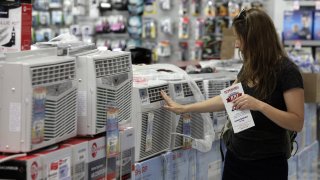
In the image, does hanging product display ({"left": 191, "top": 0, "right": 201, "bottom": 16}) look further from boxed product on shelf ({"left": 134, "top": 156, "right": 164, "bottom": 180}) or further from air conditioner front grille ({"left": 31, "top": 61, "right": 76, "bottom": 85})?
air conditioner front grille ({"left": 31, "top": 61, "right": 76, "bottom": 85})

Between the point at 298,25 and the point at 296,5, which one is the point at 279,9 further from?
the point at 298,25

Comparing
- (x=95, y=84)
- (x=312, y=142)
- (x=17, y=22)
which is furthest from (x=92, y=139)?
(x=312, y=142)

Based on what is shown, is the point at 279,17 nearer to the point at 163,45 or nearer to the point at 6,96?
the point at 163,45

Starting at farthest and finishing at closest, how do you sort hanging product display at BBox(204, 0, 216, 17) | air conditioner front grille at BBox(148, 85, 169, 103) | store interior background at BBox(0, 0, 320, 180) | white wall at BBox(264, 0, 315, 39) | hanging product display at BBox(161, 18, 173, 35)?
hanging product display at BBox(161, 18, 173, 35) → hanging product display at BBox(204, 0, 216, 17) → white wall at BBox(264, 0, 315, 39) → store interior background at BBox(0, 0, 320, 180) → air conditioner front grille at BBox(148, 85, 169, 103)

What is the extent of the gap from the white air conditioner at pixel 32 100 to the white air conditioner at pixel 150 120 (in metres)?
0.80

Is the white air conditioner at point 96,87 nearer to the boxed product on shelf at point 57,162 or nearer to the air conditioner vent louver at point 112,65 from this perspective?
the air conditioner vent louver at point 112,65

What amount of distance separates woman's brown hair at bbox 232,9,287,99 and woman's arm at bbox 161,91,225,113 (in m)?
0.33

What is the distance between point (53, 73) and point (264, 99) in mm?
1155

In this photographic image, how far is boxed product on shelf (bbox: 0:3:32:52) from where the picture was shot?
89.7 inches

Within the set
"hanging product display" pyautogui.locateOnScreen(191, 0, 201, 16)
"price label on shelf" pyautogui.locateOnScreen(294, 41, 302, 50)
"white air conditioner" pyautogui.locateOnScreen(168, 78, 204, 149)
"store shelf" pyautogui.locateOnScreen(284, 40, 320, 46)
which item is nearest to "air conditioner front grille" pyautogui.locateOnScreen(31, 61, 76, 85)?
"white air conditioner" pyautogui.locateOnScreen(168, 78, 204, 149)

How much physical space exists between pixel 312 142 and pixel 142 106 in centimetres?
311

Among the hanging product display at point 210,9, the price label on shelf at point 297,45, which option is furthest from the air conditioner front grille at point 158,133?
the hanging product display at point 210,9

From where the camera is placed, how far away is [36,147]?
2.02 meters

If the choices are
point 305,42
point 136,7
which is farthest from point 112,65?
point 136,7
